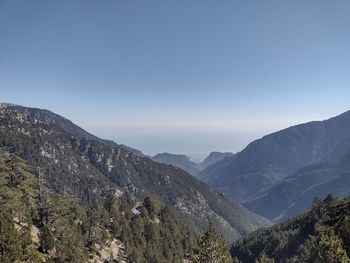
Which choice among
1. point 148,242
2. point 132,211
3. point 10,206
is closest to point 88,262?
point 10,206

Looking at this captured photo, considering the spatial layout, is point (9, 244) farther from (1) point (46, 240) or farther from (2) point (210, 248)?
(2) point (210, 248)

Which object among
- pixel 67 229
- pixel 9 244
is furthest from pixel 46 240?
pixel 9 244

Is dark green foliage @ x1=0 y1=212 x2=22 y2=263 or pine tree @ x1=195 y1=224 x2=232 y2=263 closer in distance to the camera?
dark green foliage @ x1=0 y1=212 x2=22 y2=263

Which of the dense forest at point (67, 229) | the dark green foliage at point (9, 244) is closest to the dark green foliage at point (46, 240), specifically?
the dense forest at point (67, 229)

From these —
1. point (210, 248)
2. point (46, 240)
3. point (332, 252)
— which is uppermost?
point (332, 252)

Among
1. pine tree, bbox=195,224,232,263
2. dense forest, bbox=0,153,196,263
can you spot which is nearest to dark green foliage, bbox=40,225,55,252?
dense forest, bbox=0,153,196,263

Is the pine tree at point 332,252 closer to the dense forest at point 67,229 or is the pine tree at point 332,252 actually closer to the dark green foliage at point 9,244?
the dense forest at point 67,229

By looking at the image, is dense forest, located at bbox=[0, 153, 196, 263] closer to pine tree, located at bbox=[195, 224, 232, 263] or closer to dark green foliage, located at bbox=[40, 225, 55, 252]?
dark green foliage, located at bbox=[40, 225, 55, 252]

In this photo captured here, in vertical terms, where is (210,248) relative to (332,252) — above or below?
below

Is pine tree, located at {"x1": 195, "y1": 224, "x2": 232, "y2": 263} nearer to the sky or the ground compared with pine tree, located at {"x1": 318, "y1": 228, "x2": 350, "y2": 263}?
nearer to the ground

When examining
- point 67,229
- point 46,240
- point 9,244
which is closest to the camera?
point 9,244

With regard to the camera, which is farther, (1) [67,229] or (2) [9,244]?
(1) [67,229]
